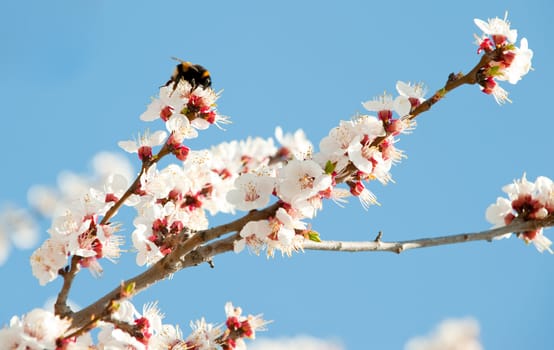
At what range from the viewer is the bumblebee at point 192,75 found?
4.44 meters

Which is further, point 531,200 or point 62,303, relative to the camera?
point 531,200

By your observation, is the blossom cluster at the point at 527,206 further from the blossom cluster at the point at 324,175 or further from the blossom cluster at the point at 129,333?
the blossom cluster at the point at 129,333

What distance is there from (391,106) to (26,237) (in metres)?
3.56

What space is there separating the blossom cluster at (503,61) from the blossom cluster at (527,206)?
556mm

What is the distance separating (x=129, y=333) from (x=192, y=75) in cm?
161

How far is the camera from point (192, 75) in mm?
4492

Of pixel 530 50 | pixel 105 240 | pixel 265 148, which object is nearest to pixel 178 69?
pixel 265 148

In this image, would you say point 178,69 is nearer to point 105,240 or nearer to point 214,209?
point 214,209

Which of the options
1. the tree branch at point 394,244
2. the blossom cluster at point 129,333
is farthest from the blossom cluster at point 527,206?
the blossom cluster at point 129,333

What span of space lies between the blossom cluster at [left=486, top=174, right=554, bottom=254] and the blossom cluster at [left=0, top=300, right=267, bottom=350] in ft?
4.95

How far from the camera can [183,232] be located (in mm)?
3773

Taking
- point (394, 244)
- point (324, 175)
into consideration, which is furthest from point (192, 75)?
point (394, 244)

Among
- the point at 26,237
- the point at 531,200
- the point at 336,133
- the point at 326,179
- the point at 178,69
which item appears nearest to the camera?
the point at 326,179

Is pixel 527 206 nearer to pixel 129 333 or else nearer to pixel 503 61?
pixel 503 61
